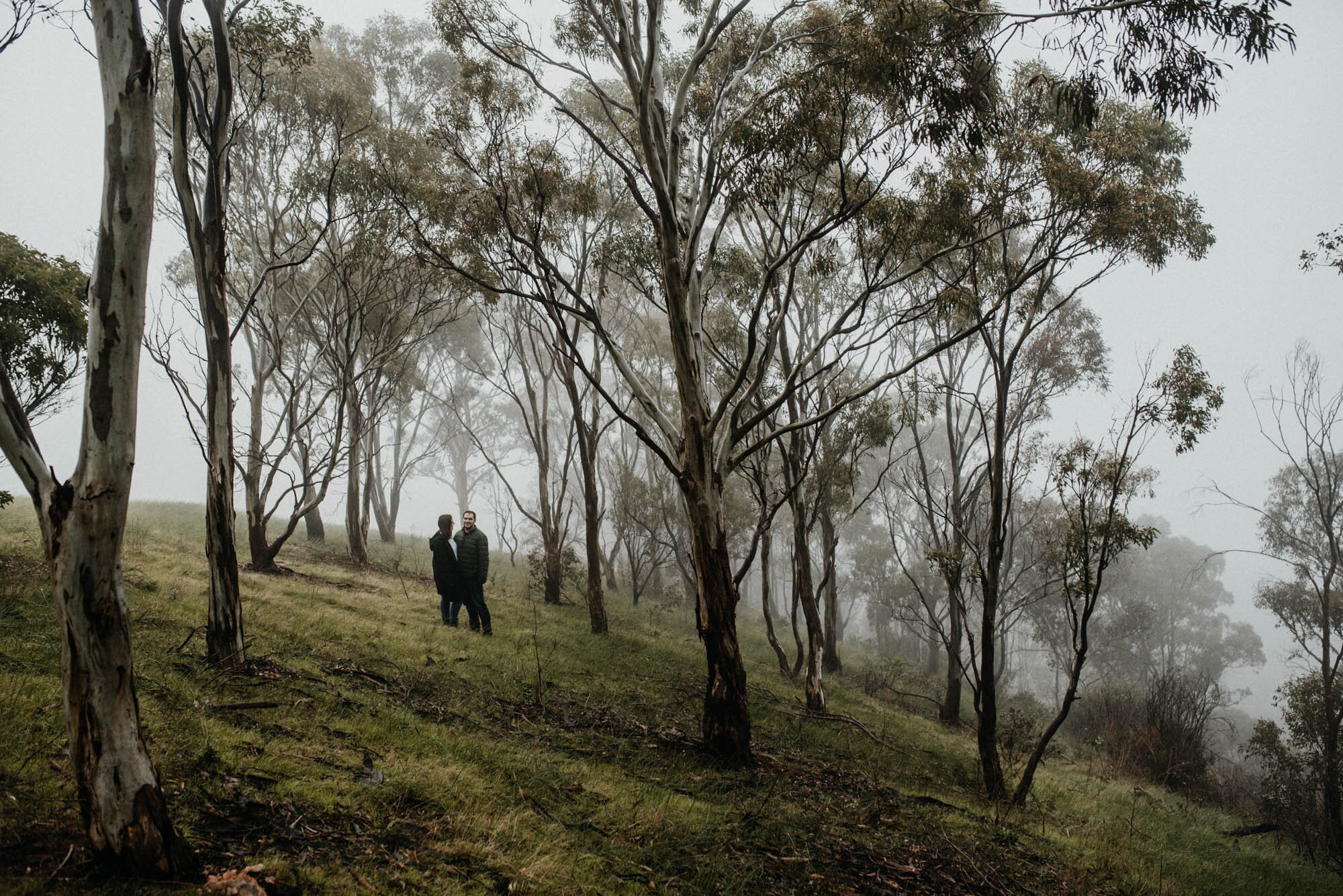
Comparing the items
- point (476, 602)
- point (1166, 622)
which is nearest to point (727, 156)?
point (476, 602)

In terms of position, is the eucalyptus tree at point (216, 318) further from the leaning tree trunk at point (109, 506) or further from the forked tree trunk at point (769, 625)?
the forked tree trunk at point (769, 625)

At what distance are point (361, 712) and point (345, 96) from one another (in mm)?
13177

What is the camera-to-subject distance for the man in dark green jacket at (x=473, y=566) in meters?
9.58

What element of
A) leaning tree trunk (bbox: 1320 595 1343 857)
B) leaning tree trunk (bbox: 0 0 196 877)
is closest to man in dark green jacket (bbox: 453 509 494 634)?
leaning tree trunk (bbox: 0 0 196 877)

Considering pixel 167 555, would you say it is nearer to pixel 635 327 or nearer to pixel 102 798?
pixel 102 798

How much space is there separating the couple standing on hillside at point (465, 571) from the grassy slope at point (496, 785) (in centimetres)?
53

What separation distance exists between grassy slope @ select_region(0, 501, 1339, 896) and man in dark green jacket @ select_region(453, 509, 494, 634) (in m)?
0.52

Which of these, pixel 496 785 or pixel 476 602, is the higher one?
pixel 476 602

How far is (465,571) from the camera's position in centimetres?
958

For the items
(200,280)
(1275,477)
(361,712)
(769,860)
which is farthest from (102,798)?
(1275,477)

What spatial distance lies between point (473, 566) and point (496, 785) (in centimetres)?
525

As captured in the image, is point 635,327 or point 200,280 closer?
point 200,280

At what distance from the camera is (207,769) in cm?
383

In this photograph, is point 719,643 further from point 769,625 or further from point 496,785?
point 769,625
